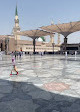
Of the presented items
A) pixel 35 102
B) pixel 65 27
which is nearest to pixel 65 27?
pixel 65 27

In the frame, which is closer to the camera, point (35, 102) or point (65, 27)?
point (35, 102)

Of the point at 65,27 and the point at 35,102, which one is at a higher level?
the point at 65,27

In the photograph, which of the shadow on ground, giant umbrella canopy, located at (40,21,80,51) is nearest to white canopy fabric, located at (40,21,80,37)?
giant umbrella canopy, located at (40,21,80,51)

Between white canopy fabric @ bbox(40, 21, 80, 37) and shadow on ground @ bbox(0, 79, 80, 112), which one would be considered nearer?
shadow on ground @ bbox(0, 79, 80, 112)

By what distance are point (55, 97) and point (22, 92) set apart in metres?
1.28

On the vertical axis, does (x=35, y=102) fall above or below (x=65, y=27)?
below

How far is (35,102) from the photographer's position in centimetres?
394

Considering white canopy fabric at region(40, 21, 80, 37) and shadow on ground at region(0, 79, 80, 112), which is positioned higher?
white canopy fabric at region(40, 21, 80, 37)

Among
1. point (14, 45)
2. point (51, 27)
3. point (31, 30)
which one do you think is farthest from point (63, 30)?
point (14, 45)

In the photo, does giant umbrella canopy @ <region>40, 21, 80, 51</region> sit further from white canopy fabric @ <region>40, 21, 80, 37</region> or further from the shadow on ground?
the shadow on ground

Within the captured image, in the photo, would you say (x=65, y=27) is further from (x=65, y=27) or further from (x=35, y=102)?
(x=35, y=102)

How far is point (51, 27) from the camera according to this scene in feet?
141

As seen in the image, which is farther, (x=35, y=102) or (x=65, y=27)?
(x=65, y=27)

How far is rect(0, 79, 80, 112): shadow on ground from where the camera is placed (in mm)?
3482
